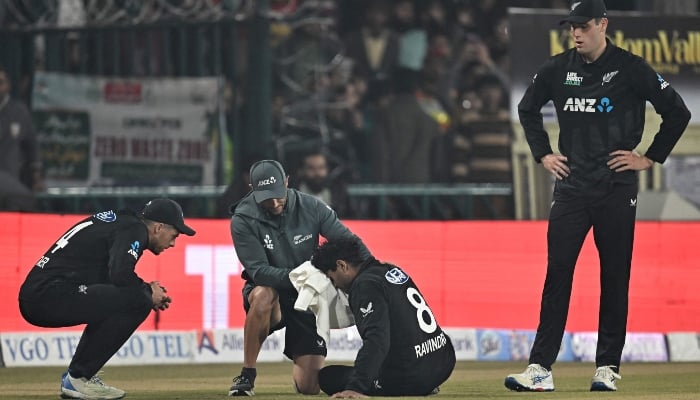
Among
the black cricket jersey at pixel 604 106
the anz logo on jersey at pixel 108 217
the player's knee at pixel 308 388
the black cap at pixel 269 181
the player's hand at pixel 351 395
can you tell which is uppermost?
the black cricket jersey at pixel 604 106

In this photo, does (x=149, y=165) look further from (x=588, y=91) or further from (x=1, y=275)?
(x=588, y=91)

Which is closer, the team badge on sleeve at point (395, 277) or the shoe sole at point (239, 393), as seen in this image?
the team badge on sleeve at point (395, 277)

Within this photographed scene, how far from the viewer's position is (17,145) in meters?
17.3

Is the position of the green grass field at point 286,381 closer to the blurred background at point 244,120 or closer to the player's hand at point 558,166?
the player's hand at point 558,166

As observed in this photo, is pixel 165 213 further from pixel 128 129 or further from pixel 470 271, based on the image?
pixel 128 129

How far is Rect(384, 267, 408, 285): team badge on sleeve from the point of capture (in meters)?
10.1

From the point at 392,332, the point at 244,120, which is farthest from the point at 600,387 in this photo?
the point at 244,120

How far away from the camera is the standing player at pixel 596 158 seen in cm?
1061

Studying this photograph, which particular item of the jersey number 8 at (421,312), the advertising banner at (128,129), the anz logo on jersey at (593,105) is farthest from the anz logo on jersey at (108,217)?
the advertising banner at (128,129)

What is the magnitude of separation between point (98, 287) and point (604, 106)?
3.33 m

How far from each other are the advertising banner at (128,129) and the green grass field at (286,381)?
2.94 metres

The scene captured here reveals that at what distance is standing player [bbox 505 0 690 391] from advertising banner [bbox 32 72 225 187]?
6790 mm

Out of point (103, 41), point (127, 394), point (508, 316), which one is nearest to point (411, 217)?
point (508, 316)

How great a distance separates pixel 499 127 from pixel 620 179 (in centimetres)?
780
